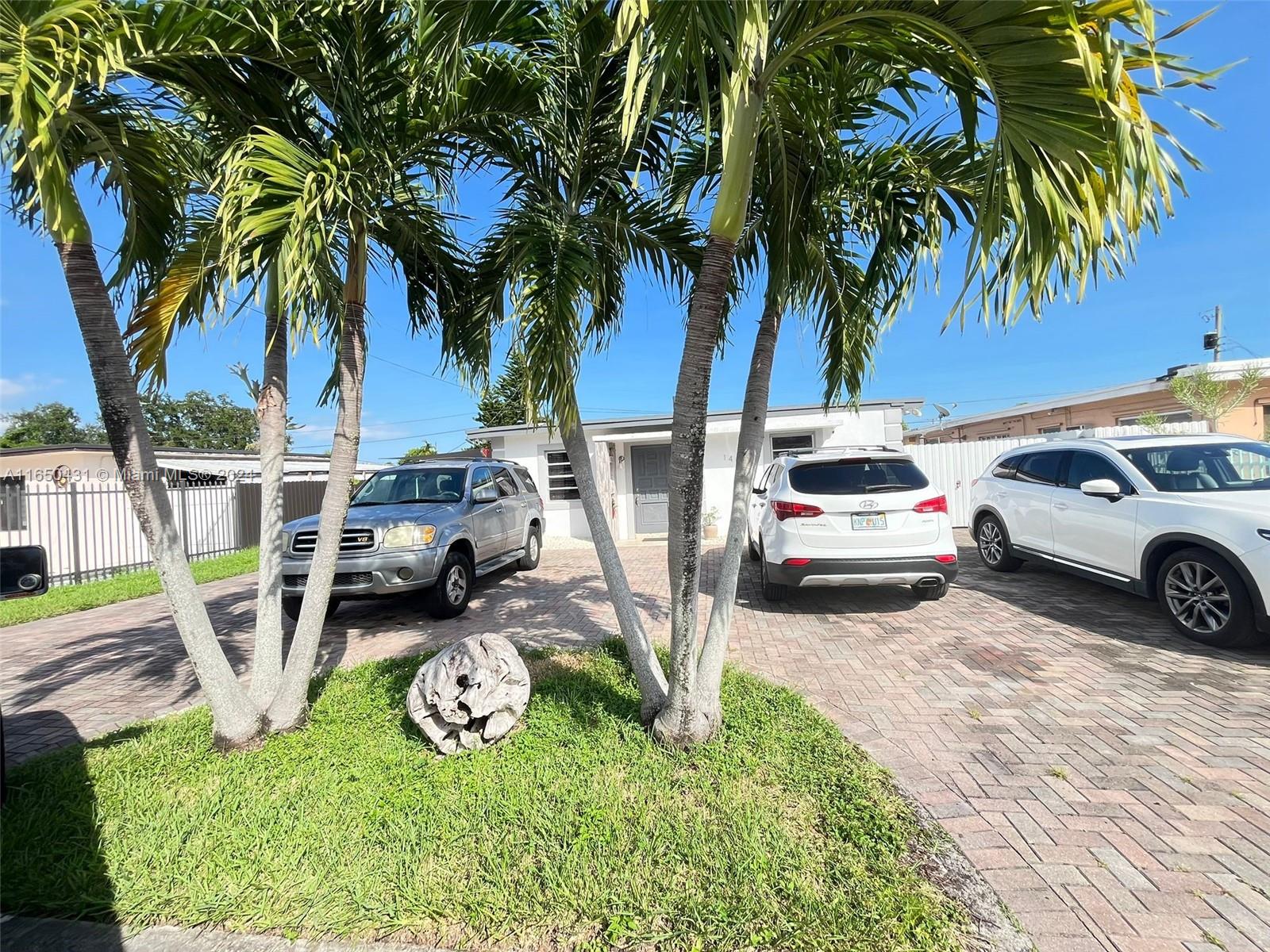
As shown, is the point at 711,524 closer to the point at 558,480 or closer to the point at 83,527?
the point at 558,480

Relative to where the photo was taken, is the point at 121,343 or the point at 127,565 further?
the point at 127,565

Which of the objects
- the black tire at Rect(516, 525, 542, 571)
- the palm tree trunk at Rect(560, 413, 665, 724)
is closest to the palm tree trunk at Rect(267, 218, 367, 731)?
the palm tree trunk at Rect(560, 413, 665, 724)

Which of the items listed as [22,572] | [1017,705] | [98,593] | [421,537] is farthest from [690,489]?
[98,593]

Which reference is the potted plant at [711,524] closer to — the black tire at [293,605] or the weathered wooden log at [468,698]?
the black tire at [293,605]

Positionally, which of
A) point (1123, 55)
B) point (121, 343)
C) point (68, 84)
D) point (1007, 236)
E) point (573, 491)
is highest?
point (68, 84)

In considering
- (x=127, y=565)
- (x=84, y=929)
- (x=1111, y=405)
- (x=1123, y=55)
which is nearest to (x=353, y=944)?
(x=84, y=929)

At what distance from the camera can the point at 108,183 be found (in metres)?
3.21

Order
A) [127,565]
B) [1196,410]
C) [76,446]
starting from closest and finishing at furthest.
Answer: [127,565]
[1196,410]
[76,446]

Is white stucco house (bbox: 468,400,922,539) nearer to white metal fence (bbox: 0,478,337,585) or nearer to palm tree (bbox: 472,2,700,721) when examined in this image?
white metal fence (bbox: 0,478,337,585)

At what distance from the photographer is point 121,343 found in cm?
302

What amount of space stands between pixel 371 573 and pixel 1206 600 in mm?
7794

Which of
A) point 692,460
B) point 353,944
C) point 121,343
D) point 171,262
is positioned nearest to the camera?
point 353,944

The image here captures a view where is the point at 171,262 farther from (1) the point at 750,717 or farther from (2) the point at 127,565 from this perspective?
(2) the point at 127,565

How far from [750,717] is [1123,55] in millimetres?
3515
